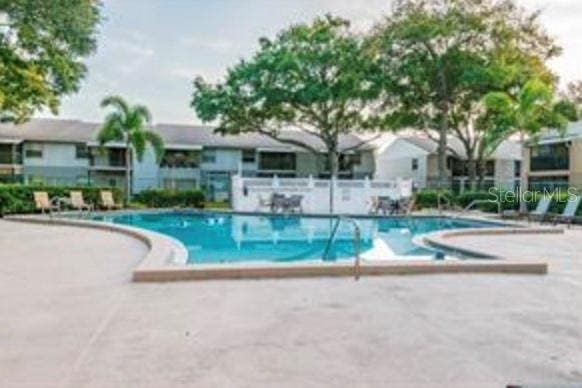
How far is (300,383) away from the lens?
3.75 meters

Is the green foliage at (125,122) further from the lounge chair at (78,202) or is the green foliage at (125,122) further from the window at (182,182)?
the window at (182,182)

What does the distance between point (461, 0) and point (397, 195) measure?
1372 centimetres

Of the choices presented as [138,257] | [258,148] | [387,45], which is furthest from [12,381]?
[258,148]

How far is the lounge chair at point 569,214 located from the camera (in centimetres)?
1868

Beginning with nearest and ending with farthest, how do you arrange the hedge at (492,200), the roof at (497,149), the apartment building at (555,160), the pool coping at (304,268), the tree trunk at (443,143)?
the pool coping at (304,268) → the hedge at (492,200) → the apartment building at (555,160) → the tree trunk at (443,143) → the roof at (497,149)

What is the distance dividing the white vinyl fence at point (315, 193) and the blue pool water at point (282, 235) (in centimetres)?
142

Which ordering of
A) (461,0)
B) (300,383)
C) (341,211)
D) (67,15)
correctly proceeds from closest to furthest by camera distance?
(300,383) < (67,15) < (341,211) < (461,0)

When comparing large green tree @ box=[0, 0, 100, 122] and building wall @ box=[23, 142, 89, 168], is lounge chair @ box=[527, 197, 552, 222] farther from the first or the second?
building wall @ box=[23, 142, 89, 168]

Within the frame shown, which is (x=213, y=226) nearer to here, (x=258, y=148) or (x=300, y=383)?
(x=300, y=383)

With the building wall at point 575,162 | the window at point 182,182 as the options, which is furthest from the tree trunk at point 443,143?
the window at point 182,182

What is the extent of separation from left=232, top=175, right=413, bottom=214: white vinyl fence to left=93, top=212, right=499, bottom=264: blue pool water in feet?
4.66

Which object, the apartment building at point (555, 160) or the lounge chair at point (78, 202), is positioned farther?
the apartment building at point (555, 160)

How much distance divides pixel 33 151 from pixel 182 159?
1037cm

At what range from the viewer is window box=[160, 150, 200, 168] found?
143 feet
